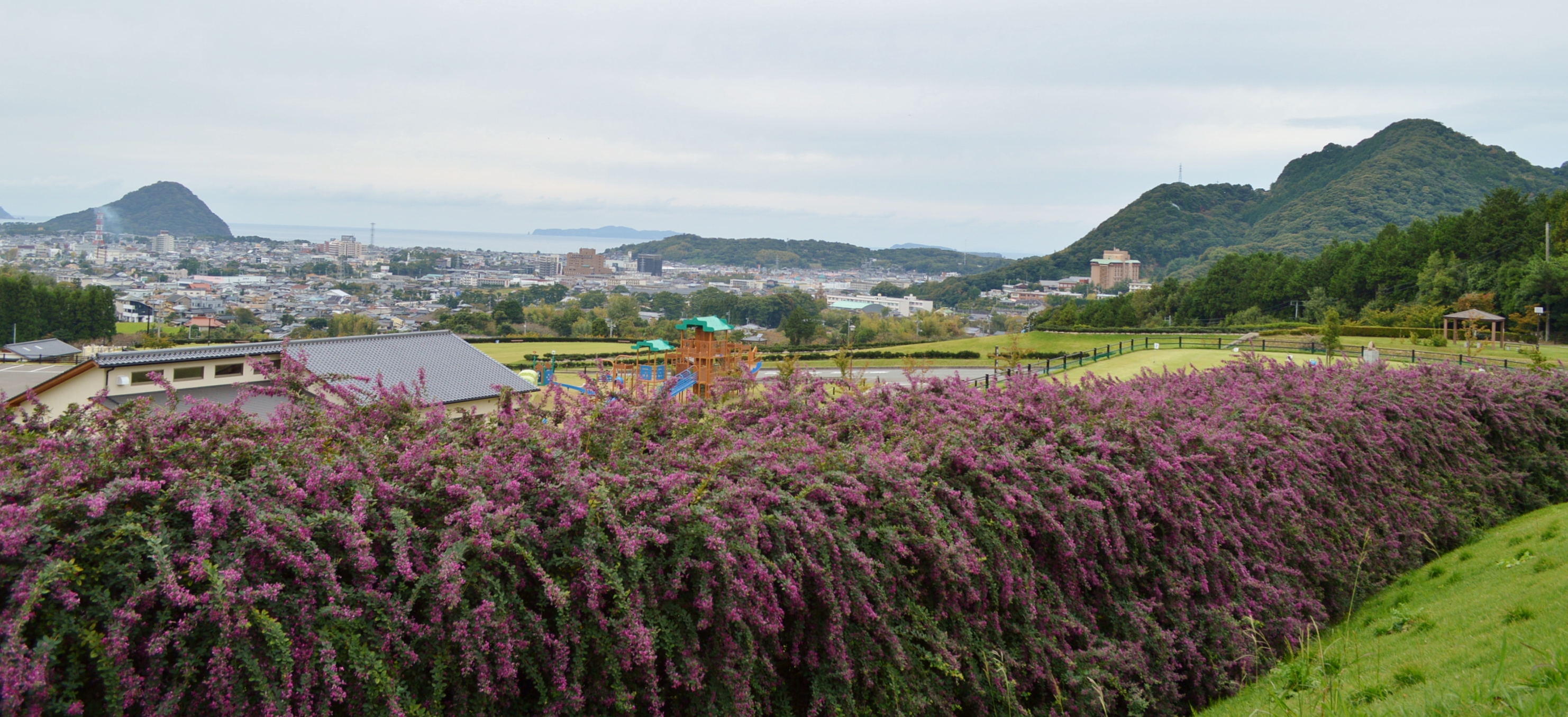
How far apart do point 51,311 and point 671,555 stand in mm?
83125

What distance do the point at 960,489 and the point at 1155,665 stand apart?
1.65 metres

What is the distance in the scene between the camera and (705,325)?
22.6 m

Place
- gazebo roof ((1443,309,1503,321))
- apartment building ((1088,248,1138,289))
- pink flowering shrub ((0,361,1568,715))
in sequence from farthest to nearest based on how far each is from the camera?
apartment building ((1088,248,1138,289)) → gazebo roof ((1443,309,1503,321)) → pink flowering shrub ((0,361,1568,715))

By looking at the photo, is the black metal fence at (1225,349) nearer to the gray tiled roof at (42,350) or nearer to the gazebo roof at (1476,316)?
the gazebo roof at (1476,316)

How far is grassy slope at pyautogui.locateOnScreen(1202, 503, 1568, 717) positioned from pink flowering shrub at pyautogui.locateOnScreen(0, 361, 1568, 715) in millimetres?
446

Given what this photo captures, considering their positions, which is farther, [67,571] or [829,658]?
[829,658]

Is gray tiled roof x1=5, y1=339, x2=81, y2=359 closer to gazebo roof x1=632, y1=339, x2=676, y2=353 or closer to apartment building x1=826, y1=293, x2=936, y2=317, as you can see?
gazebo roof x1=632, y1=339, x2=676, y2=353

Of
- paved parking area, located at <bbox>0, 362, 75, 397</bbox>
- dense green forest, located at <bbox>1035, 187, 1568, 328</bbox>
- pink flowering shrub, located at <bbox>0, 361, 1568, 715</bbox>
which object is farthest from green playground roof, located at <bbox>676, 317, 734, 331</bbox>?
dense green forest, located at <bbox>1035, 187, 1568, 328</bbox>

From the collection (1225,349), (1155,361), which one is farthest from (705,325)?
(1225,349)

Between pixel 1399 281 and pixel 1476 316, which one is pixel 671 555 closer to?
pixel 1476 316

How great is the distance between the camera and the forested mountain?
121625 mm

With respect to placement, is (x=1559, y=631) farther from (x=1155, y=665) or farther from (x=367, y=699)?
(x=367, y=699)

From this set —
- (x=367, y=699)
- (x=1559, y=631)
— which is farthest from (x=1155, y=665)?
(x=367, y=699)

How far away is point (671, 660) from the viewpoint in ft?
11.8
